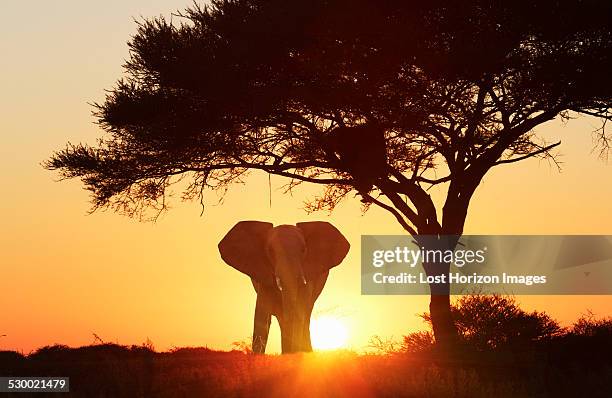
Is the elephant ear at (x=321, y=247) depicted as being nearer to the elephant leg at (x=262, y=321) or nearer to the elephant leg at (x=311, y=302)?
the elephant leg at (x=311, y=302)

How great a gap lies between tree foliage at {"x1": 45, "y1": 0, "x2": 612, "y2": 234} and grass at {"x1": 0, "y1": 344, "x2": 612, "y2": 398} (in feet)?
22.5

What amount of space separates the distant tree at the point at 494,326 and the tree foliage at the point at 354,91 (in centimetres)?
199

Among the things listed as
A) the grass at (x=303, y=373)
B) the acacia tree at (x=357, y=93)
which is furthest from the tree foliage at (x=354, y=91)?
the grass at (x=303, y=373)

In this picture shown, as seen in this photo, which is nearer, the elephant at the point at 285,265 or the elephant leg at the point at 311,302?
the elephant leg at the point at 311,302

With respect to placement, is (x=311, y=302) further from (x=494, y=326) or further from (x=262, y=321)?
(x=494, y=326)

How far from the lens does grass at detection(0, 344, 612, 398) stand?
57.5ft

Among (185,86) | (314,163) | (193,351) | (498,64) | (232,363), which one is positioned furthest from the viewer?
(314,163)

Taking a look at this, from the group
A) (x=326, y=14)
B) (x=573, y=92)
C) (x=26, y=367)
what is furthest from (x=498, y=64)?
(x=26, y=367)

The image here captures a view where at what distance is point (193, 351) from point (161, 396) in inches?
273

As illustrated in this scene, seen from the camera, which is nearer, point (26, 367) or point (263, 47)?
point (26, 367)

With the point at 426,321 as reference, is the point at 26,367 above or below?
below

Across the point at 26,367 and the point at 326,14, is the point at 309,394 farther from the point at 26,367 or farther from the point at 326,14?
the point at 326,14

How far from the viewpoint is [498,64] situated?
91.5 feet

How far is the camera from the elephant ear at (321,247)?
29.2m
